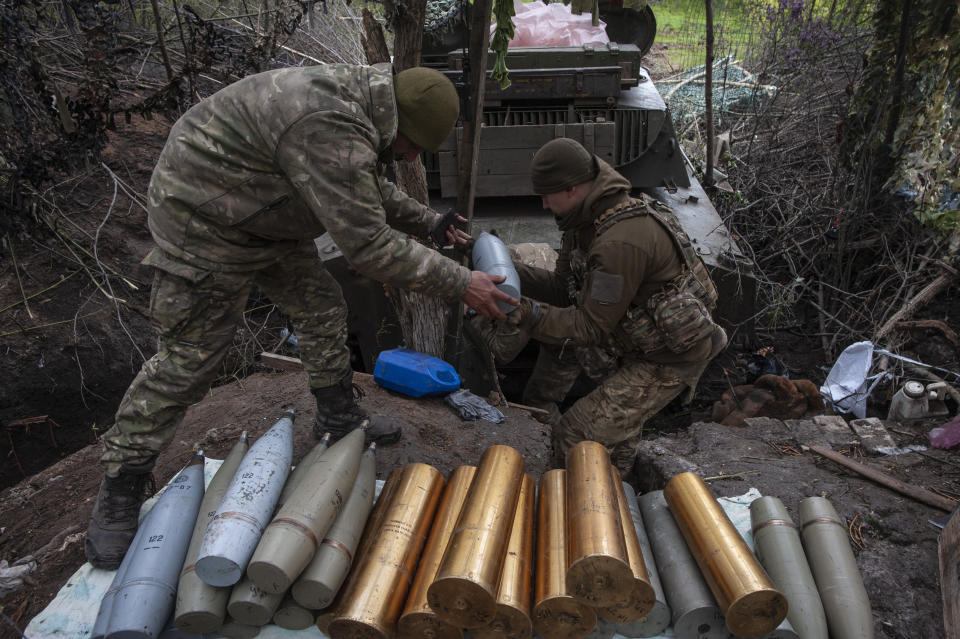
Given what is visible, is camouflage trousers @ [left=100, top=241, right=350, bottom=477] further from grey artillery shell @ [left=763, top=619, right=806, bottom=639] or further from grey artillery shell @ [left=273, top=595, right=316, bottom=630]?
grey artillery shell @ [left=763, top=619, right=806, bottom=639]

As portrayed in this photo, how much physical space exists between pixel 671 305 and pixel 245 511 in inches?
87.2

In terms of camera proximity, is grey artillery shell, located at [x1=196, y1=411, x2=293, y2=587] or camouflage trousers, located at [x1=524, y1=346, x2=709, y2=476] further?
camouflage trousers, located at [x1=524, y1=346, x2=709, y2=476]

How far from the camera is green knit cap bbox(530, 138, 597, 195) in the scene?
3.05m

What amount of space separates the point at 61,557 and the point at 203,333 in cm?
108

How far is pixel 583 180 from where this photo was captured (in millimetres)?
3146

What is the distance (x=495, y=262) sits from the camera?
3328mm

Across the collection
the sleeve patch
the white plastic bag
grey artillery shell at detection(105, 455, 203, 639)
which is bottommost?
grey artillery shell at detection(105, 455, 203, 639)

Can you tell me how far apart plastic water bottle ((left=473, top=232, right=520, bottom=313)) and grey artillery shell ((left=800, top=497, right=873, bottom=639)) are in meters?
1.55

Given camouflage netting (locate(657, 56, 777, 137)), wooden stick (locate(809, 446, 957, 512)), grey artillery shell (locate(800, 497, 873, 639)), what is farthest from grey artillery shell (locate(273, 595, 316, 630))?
camouflage netting (locate(657, 56, 777, 137))

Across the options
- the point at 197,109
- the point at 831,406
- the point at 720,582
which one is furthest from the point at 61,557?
the point at 831,406

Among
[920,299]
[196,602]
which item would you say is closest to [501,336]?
[196,602]

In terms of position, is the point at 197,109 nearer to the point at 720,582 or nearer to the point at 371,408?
the point at 371,408

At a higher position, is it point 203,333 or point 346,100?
point 346,100

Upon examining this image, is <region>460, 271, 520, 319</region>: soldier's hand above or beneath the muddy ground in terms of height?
above
